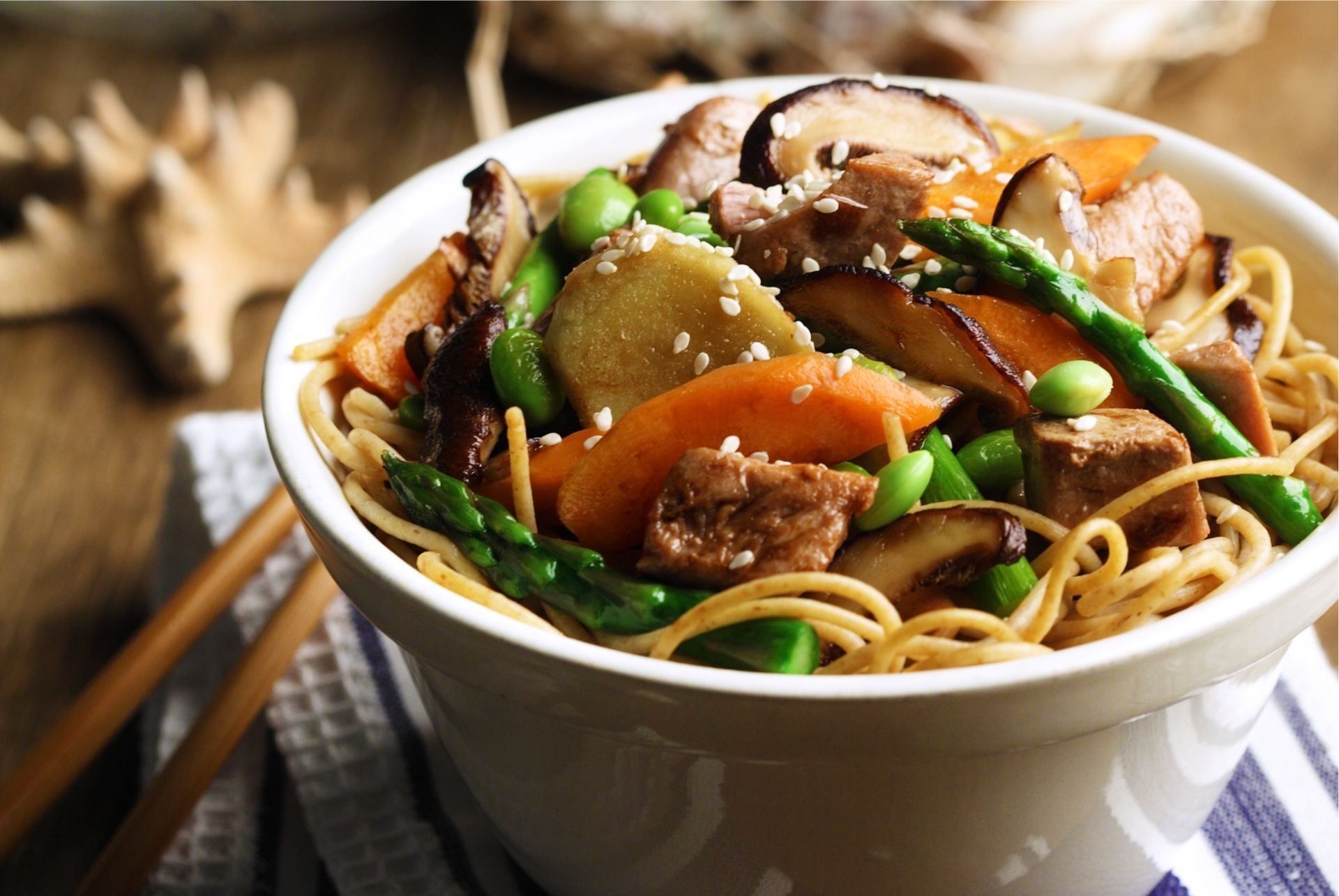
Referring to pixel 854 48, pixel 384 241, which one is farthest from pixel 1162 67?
pixel 384 241

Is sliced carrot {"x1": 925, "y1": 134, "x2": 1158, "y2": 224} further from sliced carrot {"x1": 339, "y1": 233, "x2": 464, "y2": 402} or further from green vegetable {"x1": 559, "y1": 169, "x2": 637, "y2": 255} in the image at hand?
sliced carrot {"x1": 339, "y1": 233, "x2": 464, "y2": 402}

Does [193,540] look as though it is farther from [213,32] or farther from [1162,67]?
[1162,67]

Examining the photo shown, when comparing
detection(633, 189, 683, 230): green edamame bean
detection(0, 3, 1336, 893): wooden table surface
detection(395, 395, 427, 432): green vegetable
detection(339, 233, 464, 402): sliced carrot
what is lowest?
detection(0, 3, 1336, 893): wooden table surface

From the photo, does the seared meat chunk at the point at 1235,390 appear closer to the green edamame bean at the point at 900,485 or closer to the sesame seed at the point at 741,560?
the green edamame bean at the point at 900,485

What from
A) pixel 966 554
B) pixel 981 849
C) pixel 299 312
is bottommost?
pixel 981 849

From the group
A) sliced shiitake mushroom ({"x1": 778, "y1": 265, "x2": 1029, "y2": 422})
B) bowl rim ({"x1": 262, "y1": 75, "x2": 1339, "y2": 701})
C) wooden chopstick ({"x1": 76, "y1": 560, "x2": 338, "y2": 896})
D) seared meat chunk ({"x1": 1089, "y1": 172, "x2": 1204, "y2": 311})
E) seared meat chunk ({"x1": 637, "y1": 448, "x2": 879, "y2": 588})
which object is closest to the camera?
bowl rim ({"x1": 262, "y1": 75, "x2": 1339, "y2": 701})

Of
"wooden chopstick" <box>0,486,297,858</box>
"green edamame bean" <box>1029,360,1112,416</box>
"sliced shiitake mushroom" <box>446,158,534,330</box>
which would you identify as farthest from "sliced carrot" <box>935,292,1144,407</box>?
"wooden chopstick" <box>0,486,297,858</box>

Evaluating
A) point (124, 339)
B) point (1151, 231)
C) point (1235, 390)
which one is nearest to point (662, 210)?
point (1151, 231)
